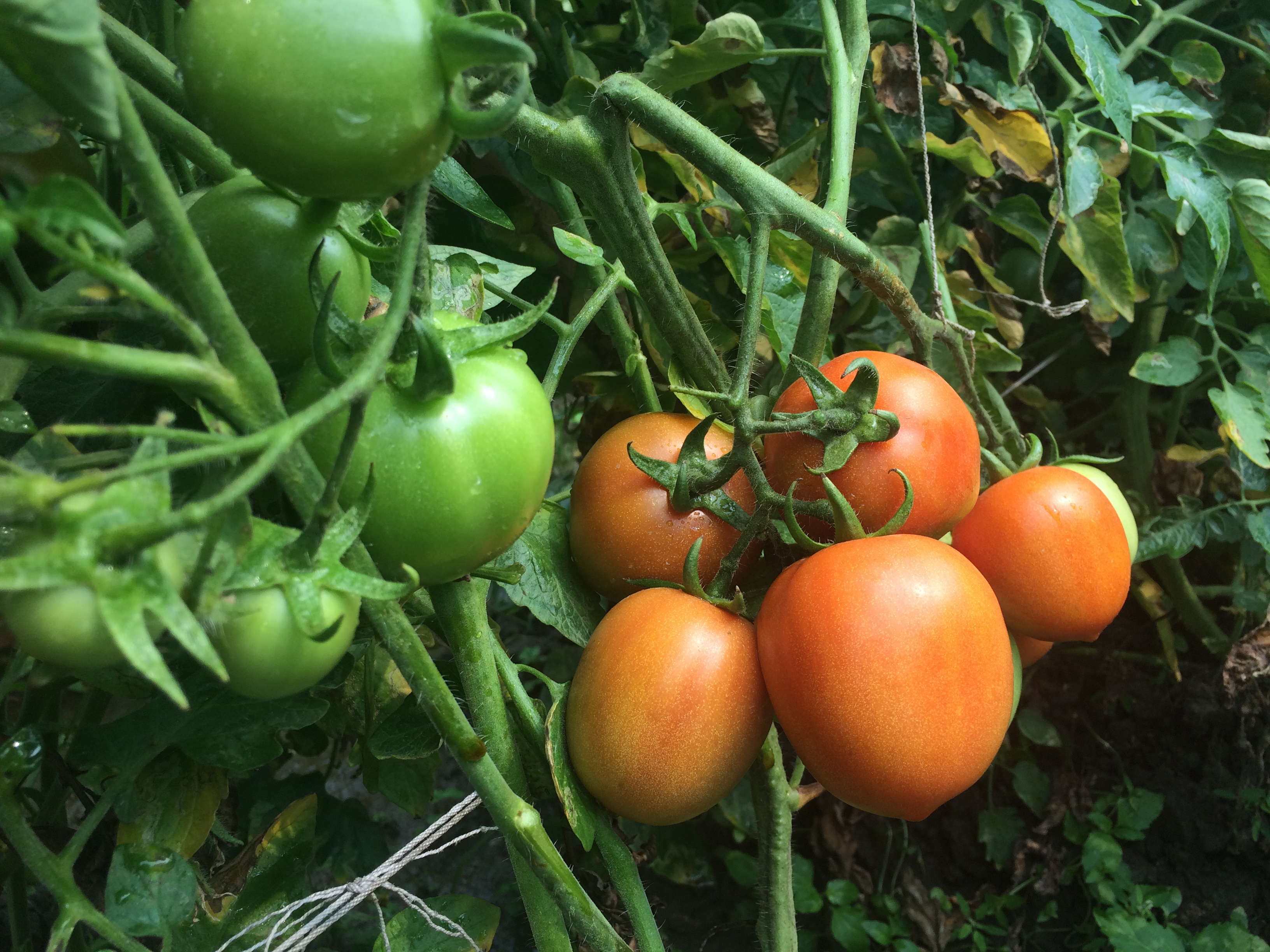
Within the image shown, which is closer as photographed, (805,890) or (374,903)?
(374,903)

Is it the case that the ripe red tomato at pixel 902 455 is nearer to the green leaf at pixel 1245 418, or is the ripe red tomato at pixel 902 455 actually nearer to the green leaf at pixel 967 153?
the green leaf at pixel 967 153

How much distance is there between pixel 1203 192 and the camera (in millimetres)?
791

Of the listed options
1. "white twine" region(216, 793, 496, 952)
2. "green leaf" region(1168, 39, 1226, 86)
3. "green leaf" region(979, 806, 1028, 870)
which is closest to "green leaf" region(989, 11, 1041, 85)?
"green leaf" region(1168, 39, 1226, 86)

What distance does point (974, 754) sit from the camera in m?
0.49

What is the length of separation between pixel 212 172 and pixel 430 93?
0.64 ft

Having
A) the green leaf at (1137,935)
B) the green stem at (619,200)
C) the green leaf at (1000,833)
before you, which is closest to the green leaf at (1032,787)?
the green leaf at (1000,833)

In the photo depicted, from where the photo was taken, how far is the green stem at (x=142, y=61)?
1.28 feet

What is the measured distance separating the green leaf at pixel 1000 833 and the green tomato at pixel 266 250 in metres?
1.17

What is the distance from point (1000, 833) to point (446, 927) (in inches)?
35.9

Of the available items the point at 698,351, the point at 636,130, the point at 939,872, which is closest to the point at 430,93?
the point at 698,351

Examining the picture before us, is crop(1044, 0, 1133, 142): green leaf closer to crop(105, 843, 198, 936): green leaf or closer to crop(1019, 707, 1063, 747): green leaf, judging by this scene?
crop(1019, 707, 1063, 747): green leaf

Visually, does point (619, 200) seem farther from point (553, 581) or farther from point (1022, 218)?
point (1022, 218)

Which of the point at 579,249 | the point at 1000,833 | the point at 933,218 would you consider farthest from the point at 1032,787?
the point at 579,249

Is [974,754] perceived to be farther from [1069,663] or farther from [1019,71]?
[1069,663]
